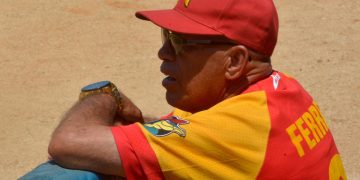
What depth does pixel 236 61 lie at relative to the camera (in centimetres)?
281

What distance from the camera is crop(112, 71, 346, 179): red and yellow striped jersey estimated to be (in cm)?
258

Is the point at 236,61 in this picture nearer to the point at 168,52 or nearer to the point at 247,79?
the point at 247,79

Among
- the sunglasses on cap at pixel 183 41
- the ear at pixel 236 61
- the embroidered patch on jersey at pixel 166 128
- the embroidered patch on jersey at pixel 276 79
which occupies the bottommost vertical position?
the embroidered patch on jersey at pixel 166 128

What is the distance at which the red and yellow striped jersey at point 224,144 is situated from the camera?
8.46 feet

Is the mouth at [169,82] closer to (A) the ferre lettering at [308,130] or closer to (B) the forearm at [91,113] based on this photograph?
(B) the forearm at [91,113]

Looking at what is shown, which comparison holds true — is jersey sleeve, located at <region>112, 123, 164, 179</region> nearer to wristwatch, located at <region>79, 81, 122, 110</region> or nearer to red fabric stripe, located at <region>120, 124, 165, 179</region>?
red fabric stripe, located at <region>120, 124, 165, 179</region>

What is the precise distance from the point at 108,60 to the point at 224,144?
4.62 meters

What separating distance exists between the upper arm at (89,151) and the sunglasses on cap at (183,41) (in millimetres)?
457

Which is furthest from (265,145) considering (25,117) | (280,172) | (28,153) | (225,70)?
(25,117)

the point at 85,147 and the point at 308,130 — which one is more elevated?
the point at 85,147

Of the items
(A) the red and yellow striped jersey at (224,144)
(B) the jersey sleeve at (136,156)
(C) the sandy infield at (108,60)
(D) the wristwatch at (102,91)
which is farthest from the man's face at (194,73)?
(C) the sandy infield at (108,60)

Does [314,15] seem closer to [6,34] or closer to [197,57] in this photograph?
[6,34]

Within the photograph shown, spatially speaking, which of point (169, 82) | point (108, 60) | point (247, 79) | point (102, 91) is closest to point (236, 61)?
point (247, 79)

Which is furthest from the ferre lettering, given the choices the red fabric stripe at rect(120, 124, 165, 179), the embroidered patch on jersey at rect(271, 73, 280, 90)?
the red fabric stripe at rect(120, 124, 165, 179)
